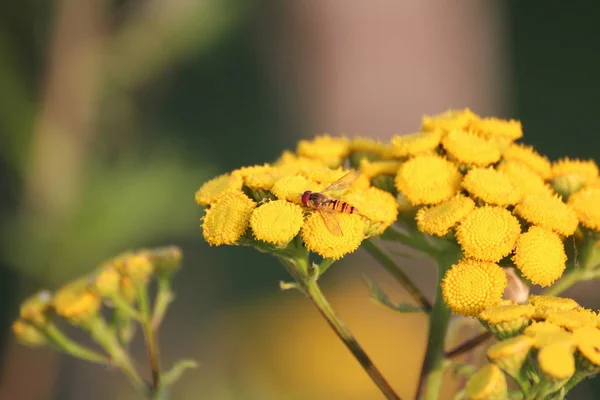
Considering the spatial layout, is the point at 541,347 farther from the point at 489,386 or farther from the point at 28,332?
the point at 28,332

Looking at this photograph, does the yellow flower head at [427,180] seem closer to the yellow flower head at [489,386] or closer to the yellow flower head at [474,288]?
Result: the yellow flower head at [474,288]

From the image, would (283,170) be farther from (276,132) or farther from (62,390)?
(276,132)

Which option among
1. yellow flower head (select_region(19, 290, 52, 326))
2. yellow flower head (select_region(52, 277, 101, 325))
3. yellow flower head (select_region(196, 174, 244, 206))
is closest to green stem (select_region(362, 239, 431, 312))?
yellow flower head (select_region(196, 174, 244, 206))

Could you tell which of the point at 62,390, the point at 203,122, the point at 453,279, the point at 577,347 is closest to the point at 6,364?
the point at 62,390

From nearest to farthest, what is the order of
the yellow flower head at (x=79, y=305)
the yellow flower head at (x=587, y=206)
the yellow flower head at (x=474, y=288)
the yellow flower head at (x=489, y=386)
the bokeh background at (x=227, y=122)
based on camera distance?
the yellow flower head at (x=489, y=386)
the yellow flower head at (x=474, y=288)
the yellow flower head at (x=587, y=206)
the yellow flower head at (x=79, y=305)
the bokeh background at (x=227, y=122)

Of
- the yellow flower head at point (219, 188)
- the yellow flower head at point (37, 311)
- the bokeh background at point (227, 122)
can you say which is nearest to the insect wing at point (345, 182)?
the yellow flower head at point (219, 188)

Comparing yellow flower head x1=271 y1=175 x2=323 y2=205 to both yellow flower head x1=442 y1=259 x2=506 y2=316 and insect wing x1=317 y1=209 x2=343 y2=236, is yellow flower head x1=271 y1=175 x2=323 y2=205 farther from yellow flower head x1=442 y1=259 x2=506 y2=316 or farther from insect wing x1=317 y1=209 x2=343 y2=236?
yellow flower head x1=442 y1=259 x2=506 y2=316
